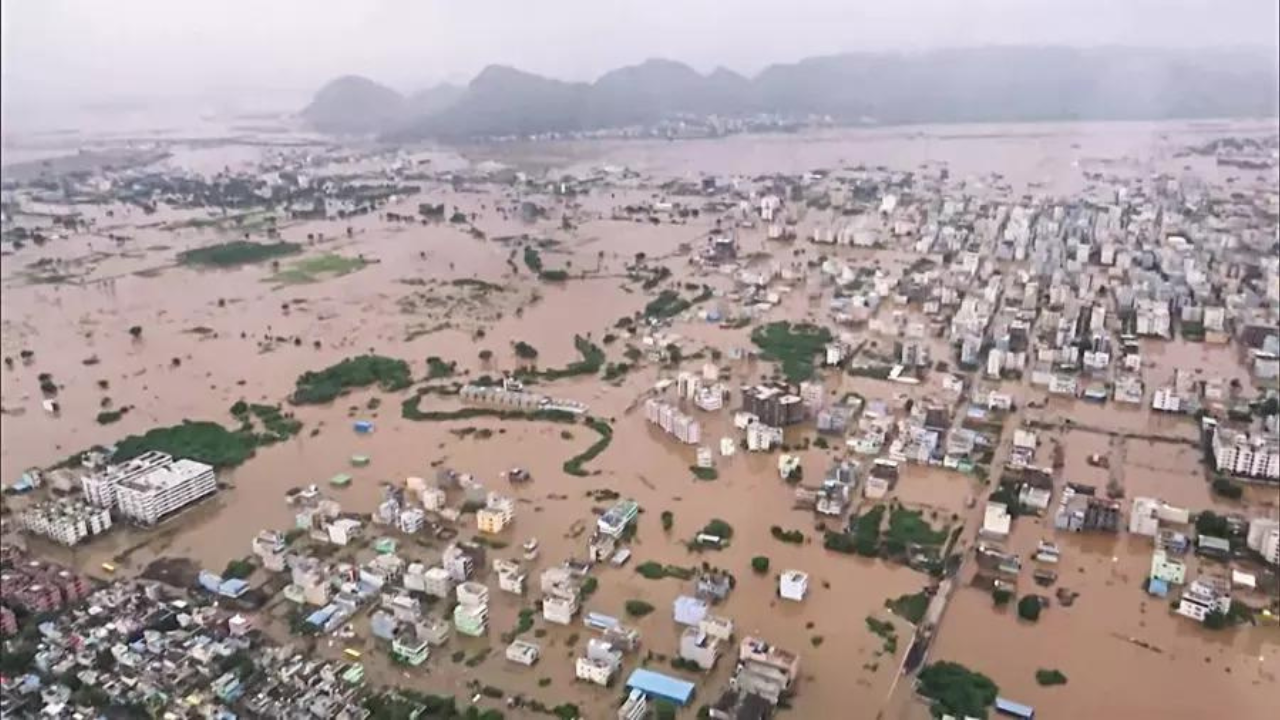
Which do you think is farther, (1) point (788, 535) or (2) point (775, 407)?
(2) point (775, 407)

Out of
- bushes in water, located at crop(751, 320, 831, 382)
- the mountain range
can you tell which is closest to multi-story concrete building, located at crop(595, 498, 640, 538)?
bushes in water, located at crop(751, 320, 831, 382)

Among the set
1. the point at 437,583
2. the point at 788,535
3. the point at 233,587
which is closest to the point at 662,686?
the point at 437,583

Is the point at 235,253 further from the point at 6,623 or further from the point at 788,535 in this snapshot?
the point at 788,535

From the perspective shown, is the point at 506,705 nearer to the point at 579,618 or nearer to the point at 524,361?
the point at 579,618

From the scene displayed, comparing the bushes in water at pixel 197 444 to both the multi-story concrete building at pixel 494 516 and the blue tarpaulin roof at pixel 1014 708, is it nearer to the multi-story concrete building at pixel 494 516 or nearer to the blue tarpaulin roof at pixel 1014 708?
the multi-story concrete building at pixel 494 516

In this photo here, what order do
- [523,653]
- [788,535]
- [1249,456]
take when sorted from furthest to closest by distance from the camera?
1. [1249,456]
2. [788,535]
3. [523,653]

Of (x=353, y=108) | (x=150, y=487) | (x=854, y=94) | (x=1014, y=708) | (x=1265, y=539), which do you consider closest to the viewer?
(x=1014, y=708)
